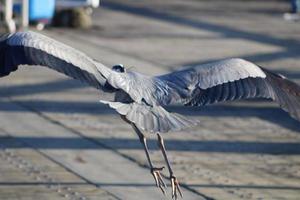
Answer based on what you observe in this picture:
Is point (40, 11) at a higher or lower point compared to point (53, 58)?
lower

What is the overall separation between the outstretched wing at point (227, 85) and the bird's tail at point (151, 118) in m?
0.26

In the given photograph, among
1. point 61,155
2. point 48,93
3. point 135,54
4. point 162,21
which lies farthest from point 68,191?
point 162,21

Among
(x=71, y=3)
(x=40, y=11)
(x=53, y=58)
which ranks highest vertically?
(x=53, y=58)

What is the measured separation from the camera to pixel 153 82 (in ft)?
27.0

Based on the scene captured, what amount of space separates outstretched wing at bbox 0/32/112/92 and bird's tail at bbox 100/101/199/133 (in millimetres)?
266

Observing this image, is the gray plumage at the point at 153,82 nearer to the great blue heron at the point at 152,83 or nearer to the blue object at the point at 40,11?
the great blue heron at the point at 152,83

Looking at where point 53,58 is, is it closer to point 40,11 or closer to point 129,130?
point 129,130

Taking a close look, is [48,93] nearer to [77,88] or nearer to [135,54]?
[77,88]

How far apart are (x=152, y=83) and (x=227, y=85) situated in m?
0.64

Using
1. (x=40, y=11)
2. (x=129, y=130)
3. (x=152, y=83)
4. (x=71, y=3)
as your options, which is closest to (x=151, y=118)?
(x=152, y=83)

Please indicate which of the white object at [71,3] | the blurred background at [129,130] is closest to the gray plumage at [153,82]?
the blurred background at [129,130]

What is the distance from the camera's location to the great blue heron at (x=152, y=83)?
307 inches

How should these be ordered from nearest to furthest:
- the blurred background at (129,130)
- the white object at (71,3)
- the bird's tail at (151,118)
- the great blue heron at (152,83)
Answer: the bird's tail at (151,118) < the great blue heron at (152,83) < the blurred background at (129,130) < the white object at (71,3)

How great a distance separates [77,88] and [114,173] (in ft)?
21.0
